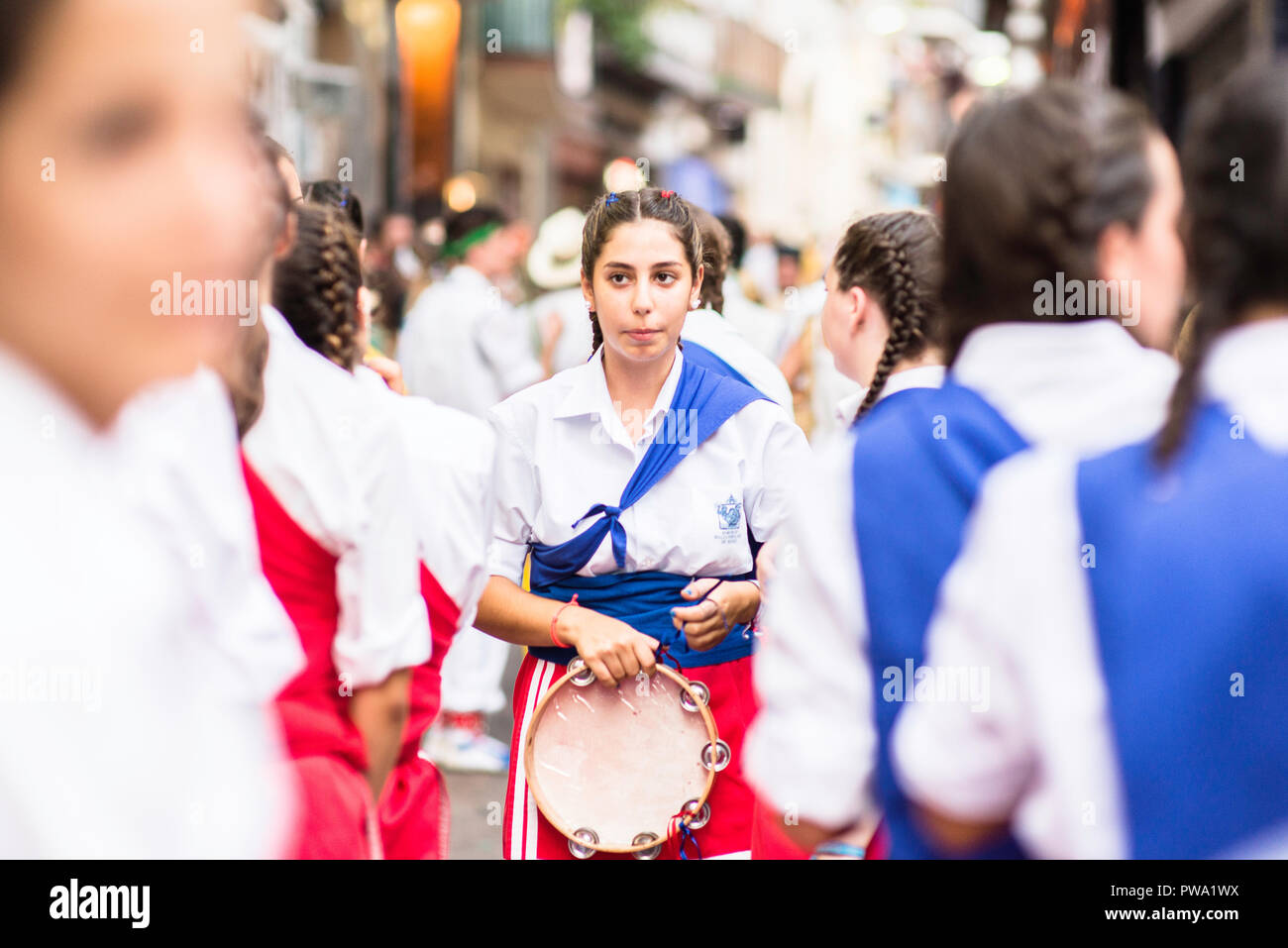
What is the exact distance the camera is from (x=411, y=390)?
24.9 ft

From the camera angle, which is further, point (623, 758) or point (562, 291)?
point (562, 291)

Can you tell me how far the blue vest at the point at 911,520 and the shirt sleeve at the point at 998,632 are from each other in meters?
0.13

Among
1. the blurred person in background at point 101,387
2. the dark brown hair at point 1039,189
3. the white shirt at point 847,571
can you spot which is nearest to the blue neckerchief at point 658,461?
the white shirt at point 847,571

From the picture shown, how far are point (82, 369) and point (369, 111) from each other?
19.1 metres

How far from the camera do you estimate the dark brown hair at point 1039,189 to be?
57.7 inches

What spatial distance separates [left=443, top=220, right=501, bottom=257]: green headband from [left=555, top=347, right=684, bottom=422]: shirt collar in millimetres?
4676

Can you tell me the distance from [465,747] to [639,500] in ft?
11.4

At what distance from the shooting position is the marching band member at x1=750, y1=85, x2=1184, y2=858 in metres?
1.47

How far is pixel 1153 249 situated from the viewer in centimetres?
148

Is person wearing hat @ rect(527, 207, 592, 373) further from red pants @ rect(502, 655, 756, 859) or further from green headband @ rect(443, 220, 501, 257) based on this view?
red pants @ rect(502, 655, 756, 859)

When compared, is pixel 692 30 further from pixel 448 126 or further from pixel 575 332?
pixel 575 332

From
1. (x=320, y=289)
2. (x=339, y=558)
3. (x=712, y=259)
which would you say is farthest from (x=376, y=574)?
(x=712, y=259)

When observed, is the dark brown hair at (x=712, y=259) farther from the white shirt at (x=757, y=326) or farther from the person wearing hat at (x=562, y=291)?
the person wearing hat at (x=562, y=291)

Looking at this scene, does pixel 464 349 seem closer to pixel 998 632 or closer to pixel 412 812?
pixel 412 812
